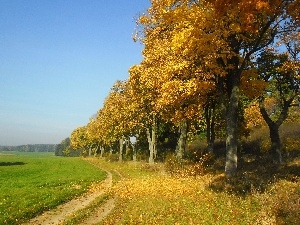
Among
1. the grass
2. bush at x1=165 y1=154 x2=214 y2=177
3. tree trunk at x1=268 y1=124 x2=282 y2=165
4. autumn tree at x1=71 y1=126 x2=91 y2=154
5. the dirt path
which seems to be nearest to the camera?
the grass

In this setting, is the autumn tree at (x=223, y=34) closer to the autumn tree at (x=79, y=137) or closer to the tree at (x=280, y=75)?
the tree at (x=280, y=75)

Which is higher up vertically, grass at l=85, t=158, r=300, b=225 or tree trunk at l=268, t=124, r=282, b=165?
tree trunk at l=268, t=124, r=282, b=165

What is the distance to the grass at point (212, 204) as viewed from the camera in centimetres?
1291

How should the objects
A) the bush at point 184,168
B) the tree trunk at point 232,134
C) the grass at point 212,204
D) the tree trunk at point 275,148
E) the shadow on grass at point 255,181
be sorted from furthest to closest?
the bush at point 184,168
the tree trunk at point 275,148
the tree trunk at point 232,134
the shadow on grass at point 255,181
the grass at point 212,204

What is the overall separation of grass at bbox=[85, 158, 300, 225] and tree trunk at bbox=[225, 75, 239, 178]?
1040mm

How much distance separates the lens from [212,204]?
15.9 m

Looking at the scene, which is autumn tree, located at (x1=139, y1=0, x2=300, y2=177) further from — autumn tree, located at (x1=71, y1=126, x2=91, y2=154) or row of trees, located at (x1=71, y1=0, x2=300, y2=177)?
autumn tree, located at (x1=71, y1=126, x2=91, y2=154)

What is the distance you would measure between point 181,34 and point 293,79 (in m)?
14.9

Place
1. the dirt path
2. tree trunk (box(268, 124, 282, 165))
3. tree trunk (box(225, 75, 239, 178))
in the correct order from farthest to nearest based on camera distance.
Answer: tree trunk (box(268, 124, 282, 165)), tree trunk (box(225, 75, 239, 178)), the dirt path

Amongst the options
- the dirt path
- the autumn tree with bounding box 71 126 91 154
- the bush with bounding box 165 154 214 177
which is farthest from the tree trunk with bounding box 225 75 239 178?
the autumn tree with bounding box 71 126 91 154

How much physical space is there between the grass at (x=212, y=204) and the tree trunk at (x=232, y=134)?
1040 mm

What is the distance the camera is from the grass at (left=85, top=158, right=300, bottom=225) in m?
12.9

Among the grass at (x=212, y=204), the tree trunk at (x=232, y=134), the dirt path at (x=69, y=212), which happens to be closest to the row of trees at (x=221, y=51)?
the tree trunk at (x=232, y=134)

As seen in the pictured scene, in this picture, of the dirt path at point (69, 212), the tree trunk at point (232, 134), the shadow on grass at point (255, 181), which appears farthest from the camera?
the tree trunk at point (232, 134)
